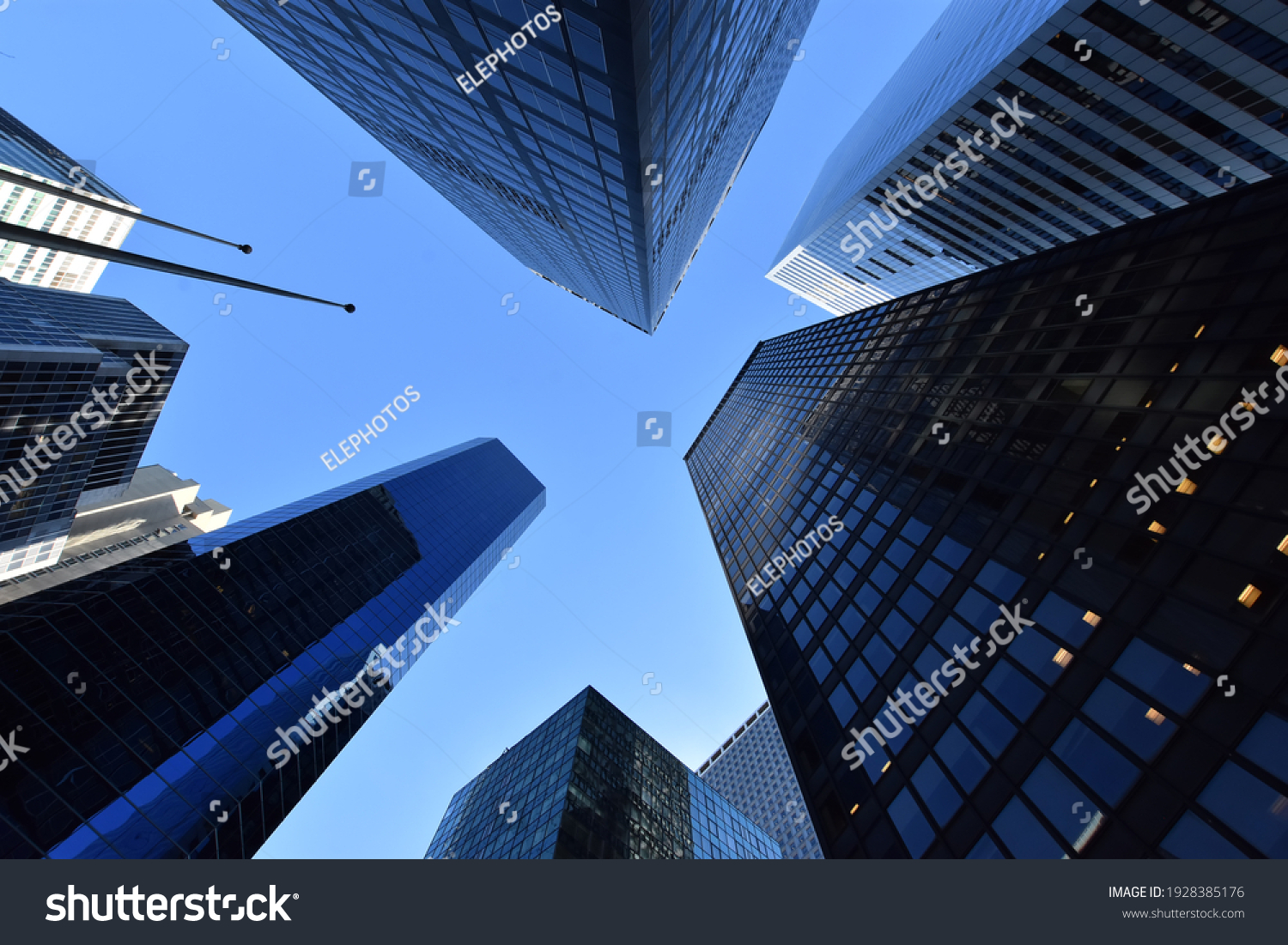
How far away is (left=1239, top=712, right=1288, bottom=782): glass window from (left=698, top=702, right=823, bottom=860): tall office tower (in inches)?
3640

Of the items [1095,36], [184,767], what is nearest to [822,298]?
[1095,36]

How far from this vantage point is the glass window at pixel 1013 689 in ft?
44.8

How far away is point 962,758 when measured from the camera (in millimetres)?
14758

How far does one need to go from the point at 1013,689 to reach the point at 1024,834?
339 cm

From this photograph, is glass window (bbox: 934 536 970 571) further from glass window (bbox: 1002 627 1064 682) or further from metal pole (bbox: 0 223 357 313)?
metal pole (bbox: 0 223 357 313)

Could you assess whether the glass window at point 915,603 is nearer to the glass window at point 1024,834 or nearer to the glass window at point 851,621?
the glass window at point 851,621

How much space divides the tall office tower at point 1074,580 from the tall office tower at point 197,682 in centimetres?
3008

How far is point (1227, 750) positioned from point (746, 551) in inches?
1157

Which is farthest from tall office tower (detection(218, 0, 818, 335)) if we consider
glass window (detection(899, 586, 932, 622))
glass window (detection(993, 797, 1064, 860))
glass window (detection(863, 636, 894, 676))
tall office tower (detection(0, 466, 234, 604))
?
tall office tower (detection(0, 466, 234, 604))

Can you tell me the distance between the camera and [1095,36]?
3147 cm

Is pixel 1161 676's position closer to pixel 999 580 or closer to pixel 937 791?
pixel 999 580

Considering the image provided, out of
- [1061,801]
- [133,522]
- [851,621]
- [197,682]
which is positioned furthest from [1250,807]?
[133,522]

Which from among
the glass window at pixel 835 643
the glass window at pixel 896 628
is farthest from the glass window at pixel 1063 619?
the glass window at pixel 835 643

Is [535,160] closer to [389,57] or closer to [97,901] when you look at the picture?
[389,57]
